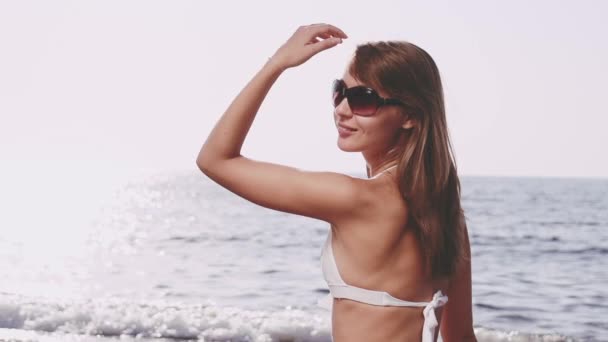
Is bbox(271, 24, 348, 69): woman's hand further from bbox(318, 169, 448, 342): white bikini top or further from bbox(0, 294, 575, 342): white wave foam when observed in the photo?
bbox(0, 294, 575, 342): white wave foam

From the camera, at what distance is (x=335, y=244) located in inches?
86.4

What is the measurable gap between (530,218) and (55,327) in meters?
26.5

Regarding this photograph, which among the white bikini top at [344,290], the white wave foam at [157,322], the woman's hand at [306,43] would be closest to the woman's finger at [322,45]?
the woman's hand at [306,43]

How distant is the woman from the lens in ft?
6.91

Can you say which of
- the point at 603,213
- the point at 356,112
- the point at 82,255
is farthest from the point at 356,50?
the point at 603,213

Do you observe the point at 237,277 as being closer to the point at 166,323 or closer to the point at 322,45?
the point at 166,323

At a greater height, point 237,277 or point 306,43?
point 306,43

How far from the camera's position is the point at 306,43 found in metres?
2.22

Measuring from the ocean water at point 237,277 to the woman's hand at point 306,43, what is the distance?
778 cm

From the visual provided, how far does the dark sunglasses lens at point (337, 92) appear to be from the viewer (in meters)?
2.34

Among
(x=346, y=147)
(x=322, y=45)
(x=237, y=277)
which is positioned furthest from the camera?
(x=237, y=277)

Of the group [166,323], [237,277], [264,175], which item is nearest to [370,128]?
[264,175]

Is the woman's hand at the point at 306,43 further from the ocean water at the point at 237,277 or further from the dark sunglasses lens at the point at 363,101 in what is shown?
the ocean water at the point at 237,277

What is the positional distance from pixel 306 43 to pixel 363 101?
21 centimetres
